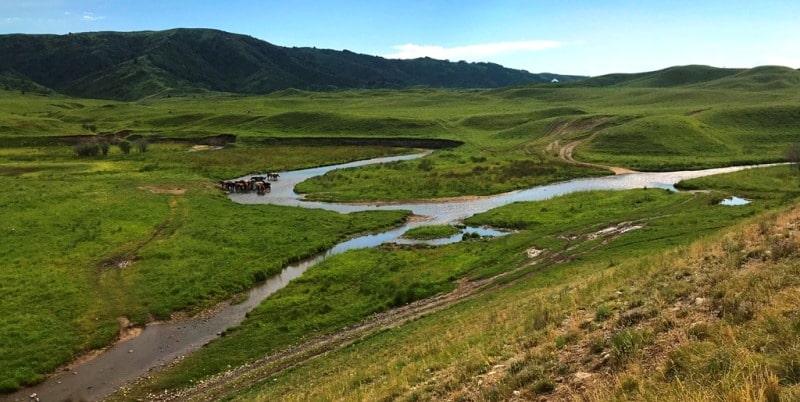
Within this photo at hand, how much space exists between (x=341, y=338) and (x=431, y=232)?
23727mm

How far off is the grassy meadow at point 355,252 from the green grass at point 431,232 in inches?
27.1

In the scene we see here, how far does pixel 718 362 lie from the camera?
31.2 ft

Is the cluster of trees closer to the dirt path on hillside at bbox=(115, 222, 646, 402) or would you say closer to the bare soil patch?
the bare soil patch

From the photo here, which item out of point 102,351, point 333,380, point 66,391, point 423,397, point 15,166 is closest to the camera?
point 423,397

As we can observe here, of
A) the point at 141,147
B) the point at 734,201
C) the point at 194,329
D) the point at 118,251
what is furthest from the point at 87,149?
the point at 734,201

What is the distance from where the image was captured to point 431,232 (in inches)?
1980

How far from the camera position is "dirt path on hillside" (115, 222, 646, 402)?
936 inches

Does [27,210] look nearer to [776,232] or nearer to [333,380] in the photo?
[333,380]

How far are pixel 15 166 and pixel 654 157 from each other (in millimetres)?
111149

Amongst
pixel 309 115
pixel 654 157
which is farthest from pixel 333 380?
pixel 309 115

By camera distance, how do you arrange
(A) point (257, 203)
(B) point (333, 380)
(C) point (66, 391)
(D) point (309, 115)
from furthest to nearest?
(D) point (309, 115) < (A) point (257, 203) < (C) point (66, 391) < (B) point (333, 380)

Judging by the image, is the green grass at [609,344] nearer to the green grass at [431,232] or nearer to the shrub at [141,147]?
the green grass at [431,232]

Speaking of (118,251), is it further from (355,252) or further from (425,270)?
(425,270)

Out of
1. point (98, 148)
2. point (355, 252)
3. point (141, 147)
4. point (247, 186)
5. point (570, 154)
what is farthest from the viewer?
point (141, 147)
